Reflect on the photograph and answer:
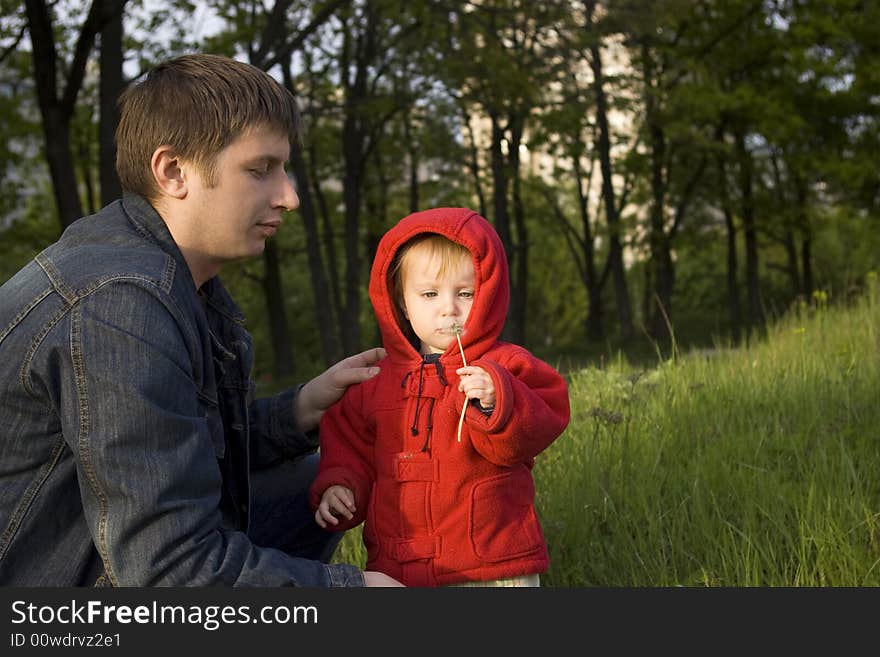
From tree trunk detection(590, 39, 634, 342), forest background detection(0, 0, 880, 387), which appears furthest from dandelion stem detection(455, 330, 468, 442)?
tree trunk detection(590, 39, 634, 342)

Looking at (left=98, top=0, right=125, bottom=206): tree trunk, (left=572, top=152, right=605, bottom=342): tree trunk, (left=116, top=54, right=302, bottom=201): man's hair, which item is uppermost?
(left=98, top=0, right=125, bottom=206): tree trunk

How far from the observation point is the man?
7.38 feet

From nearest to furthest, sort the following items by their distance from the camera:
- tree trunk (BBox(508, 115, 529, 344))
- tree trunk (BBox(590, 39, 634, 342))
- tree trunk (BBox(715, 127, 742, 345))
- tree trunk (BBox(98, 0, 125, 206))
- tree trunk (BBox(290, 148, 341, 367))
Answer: tree trunk (BBox(98, 0, 125, 206))
tree trunk (BBox(290, 148, 341, 367))
tree trunk (BBox(508, 115, 529, 344))
tree trunk (BBox(590, 39, 634, 342))
tree trunk (BBox(715, 127, 742, 345))

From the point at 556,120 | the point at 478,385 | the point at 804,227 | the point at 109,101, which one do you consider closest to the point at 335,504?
the point at 478,385

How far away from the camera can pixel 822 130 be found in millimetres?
23484

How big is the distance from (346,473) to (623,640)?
0.92 m

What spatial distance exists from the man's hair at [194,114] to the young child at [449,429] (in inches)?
21.6

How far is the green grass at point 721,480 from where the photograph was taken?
3.80 metres

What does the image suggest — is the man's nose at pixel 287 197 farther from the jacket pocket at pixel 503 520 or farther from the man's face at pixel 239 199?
the jacket pocket at pixel 503 520

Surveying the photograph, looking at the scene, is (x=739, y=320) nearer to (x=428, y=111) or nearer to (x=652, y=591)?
(x=428, y=111)

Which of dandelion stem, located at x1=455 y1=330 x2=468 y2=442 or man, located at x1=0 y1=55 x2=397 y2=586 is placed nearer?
man, located at x1=0 y1=55 x2=397 y2=586

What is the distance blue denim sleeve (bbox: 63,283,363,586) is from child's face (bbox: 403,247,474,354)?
820mm

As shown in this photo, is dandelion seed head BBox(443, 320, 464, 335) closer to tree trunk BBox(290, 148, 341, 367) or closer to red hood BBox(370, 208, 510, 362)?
red hood BBox(370, 208, 510, 362)

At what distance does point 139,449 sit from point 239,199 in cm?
75
